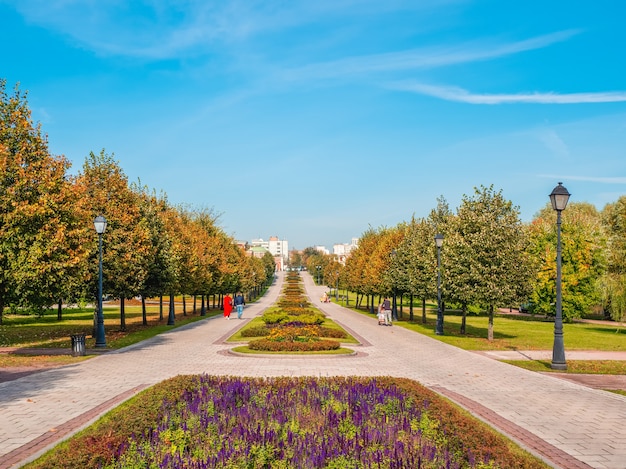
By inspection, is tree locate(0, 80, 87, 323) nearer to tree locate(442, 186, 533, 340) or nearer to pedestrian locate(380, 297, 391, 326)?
tree locate(442, 186, 533, 340)

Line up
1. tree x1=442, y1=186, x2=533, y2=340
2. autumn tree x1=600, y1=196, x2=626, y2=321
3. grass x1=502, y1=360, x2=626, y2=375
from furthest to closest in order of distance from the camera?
autumn tree x1=600, y1=196, x2=626, y2=321 < tree x1=442, y1=186, x2=533, y2=340 < grass x1=502, y1=360, x2=626, y2=375

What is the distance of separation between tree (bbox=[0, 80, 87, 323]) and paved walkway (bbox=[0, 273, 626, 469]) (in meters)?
3.72

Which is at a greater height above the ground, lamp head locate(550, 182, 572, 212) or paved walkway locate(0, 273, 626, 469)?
lamp head locate(550, 182, 572, 212)

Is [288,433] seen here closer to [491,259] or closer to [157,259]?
[491,259]

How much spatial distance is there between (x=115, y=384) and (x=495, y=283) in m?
18.1

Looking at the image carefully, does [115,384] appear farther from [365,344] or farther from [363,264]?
[363,264]

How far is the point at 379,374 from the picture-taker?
15.0 metres

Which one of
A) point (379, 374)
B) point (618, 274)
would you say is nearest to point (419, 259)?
point (618, 274)

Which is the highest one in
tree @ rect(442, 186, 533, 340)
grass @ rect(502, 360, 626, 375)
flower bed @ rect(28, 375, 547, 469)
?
tree @ rect(442, 186, 533, 340)

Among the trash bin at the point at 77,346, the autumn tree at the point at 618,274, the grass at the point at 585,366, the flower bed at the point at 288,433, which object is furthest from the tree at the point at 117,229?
the autumn tree at the point at 618,274

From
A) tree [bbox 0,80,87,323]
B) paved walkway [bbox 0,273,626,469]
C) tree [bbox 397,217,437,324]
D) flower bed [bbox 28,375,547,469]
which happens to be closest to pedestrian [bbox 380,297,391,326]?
tree [bbox 397,217,437,324]

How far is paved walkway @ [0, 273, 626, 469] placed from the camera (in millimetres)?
8312

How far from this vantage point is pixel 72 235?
19219 millimetres

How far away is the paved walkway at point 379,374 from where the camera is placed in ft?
27.3
